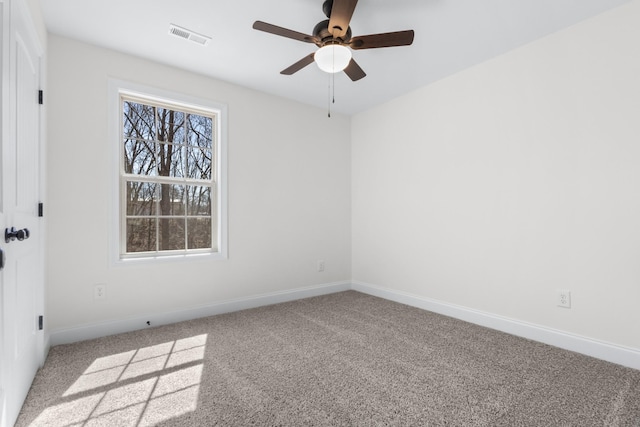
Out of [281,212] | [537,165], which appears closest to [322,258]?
[281,212]

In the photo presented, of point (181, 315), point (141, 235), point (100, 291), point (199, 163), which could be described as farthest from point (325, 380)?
point (199, 163)

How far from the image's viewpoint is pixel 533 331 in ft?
8.64

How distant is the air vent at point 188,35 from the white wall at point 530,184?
7.33ft

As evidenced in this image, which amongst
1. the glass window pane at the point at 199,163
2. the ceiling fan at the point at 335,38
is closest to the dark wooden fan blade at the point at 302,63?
the ceiling fan at the point at 335,38

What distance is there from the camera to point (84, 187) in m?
2.62

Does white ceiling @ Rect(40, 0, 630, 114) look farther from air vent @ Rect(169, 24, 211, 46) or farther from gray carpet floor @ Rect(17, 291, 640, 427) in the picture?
gray carpet floor @ Rect(17, 291, 640, 427)

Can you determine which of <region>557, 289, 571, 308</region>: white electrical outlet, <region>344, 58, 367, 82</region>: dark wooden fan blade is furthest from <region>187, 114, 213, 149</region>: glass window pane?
<region>557, 289, 571, 308</region>: white electrical outlet

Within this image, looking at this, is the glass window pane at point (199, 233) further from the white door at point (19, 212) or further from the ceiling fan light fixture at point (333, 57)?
the ceiling fan light fixture at point (333, 57)

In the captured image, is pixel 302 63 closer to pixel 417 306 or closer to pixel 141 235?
pixel 141 235

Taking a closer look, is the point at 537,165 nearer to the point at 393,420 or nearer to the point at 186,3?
the point at 393,420

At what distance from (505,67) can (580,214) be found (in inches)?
55.2

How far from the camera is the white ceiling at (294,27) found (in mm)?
2209

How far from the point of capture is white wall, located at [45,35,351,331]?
8.38 ft

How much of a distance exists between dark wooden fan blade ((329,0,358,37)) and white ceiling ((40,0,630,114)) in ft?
0.99
